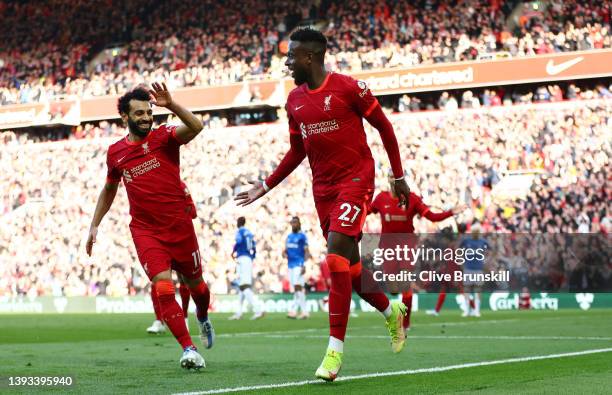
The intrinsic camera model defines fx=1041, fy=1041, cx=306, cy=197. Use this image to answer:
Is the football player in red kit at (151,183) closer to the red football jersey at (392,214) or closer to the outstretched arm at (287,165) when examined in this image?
the outstretched arm at (287,165)

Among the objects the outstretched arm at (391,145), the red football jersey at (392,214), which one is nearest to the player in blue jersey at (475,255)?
the red football jersey at (392,214)

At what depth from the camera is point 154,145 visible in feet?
31.0

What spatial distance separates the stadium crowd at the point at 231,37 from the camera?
34.1 metres

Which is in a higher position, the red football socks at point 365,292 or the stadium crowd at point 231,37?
the stadium crowd at point 231,37

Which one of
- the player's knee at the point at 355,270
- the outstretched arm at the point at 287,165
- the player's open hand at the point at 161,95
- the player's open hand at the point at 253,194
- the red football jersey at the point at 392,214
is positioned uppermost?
the player's open hand at the point at 161,95

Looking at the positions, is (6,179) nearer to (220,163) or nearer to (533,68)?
(220,163)

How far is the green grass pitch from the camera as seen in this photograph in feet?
24.9

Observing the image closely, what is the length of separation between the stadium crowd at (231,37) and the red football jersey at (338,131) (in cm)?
2565

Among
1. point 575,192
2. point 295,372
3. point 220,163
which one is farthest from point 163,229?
point 220,163

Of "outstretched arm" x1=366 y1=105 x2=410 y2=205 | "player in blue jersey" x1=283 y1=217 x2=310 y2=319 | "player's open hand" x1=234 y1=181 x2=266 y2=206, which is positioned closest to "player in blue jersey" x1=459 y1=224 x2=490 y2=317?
"player in blue jersey" x1=283 y1=217 x2=310 y2=319

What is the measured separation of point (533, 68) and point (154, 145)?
25010 mm

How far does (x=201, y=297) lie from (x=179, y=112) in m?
2.26

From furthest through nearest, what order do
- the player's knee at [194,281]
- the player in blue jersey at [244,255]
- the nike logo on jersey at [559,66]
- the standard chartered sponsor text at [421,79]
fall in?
the standard chartered sponsor text at [421,79], the nike logo on jersey at [559,66], the player in blue jersey at [244,255], the player's knee at [194,281]

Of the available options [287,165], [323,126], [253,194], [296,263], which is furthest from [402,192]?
[296,263]
